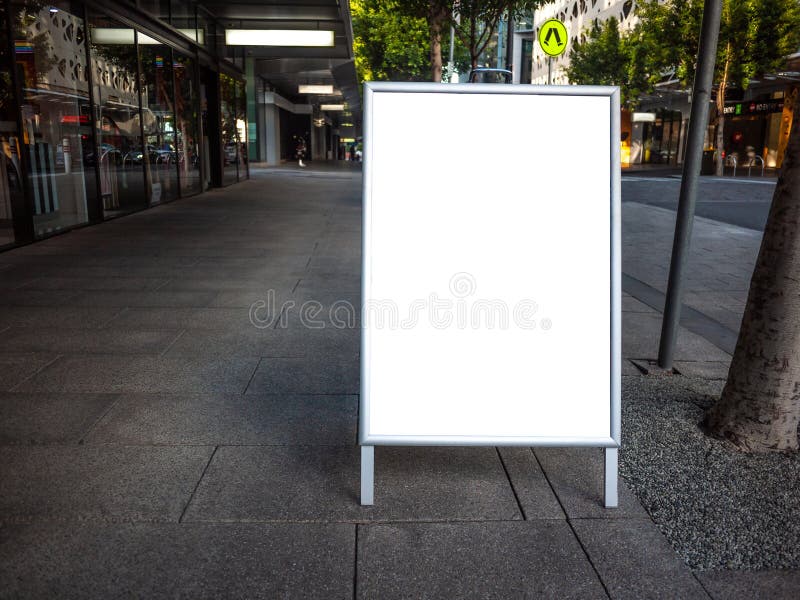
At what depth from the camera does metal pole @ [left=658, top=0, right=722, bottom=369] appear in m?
4.01

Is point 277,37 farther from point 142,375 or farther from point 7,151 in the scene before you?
point 142,375

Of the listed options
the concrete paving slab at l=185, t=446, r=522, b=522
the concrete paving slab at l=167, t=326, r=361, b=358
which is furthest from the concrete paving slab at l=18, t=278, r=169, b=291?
the concrete paving slab at l=185, t=446, r=522, b=522

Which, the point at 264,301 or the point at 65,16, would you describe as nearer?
the point at 264,301

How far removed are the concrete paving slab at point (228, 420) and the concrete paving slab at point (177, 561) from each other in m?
0.78

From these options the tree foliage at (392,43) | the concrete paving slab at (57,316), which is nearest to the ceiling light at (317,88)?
the tree foliage at (392,43)

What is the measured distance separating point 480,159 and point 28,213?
7.96m

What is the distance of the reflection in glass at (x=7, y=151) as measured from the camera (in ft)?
27.5

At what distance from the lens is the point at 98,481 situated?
292 centimetres

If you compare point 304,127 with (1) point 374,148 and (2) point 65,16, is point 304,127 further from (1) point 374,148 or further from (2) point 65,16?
A: (1) point 374,148

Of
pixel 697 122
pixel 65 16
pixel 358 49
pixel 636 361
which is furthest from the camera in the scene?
pixel 358 49

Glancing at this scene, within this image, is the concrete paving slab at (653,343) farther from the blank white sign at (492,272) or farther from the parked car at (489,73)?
the parked car at (489,73)

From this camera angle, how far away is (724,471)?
3.05m

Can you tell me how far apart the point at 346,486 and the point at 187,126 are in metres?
14.9

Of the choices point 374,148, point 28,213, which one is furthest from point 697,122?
point 28,213
